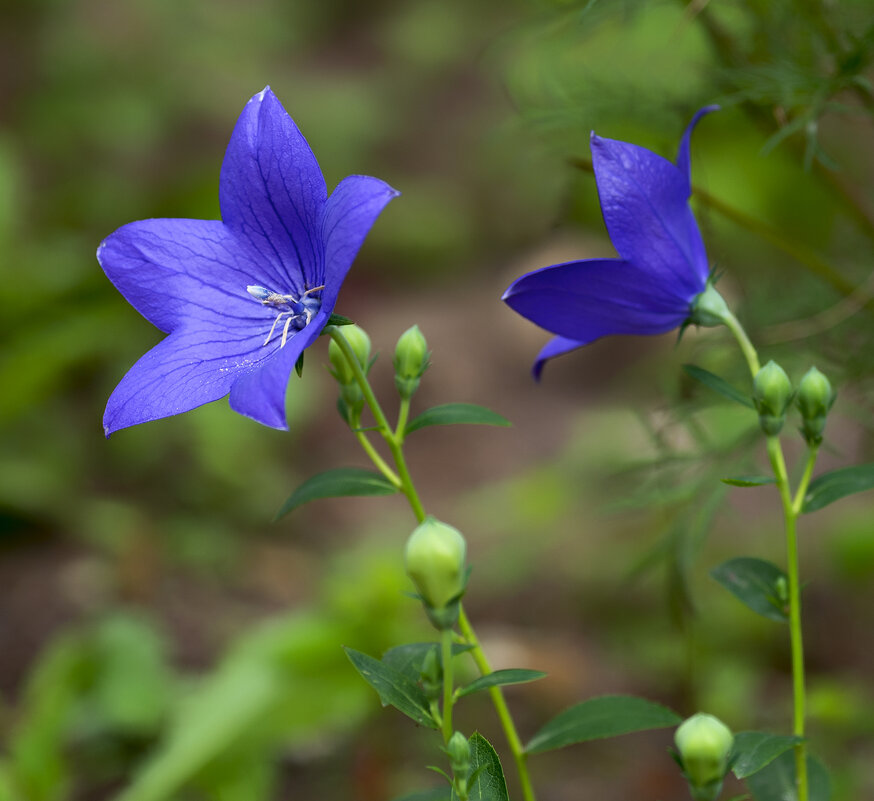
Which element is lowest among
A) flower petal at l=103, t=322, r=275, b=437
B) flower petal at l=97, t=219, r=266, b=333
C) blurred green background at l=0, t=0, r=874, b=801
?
blurred green background at l=0, t=0, r=874, b=801

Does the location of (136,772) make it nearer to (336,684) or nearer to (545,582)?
(336,684)

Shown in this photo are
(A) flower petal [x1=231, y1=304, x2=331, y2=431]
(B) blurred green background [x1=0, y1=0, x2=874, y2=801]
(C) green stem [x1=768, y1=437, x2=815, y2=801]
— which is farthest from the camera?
(B) blurred green background [x1=0, y1=0, x2=874, y2=801]

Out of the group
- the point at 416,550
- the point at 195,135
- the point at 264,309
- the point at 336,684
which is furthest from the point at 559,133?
the point at 195,135

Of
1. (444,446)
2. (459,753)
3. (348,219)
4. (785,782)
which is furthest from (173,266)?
(444,446)

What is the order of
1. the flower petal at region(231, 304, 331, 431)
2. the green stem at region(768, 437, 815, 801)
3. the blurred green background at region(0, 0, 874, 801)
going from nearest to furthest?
the flower petal at region(231, 304, 331, 431)
the green stem at region(768, 437, 815, 801)
the blurred green background at region(0, 0, 874, 801)

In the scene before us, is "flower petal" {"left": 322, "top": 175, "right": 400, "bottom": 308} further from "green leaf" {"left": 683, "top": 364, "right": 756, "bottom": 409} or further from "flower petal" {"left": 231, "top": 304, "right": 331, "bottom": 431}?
"green leaf" {"left": 683, "top": 364, "right": 756, "bottom": 409}

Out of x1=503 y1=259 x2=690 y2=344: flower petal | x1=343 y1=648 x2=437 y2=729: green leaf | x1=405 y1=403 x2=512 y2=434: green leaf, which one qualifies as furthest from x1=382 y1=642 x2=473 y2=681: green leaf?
x1=503 y1=259 x2=690 y2=344: flower petal

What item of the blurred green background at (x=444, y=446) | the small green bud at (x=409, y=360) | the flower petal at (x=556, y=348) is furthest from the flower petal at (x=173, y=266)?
the blurred green background at (x=444, y=446)
